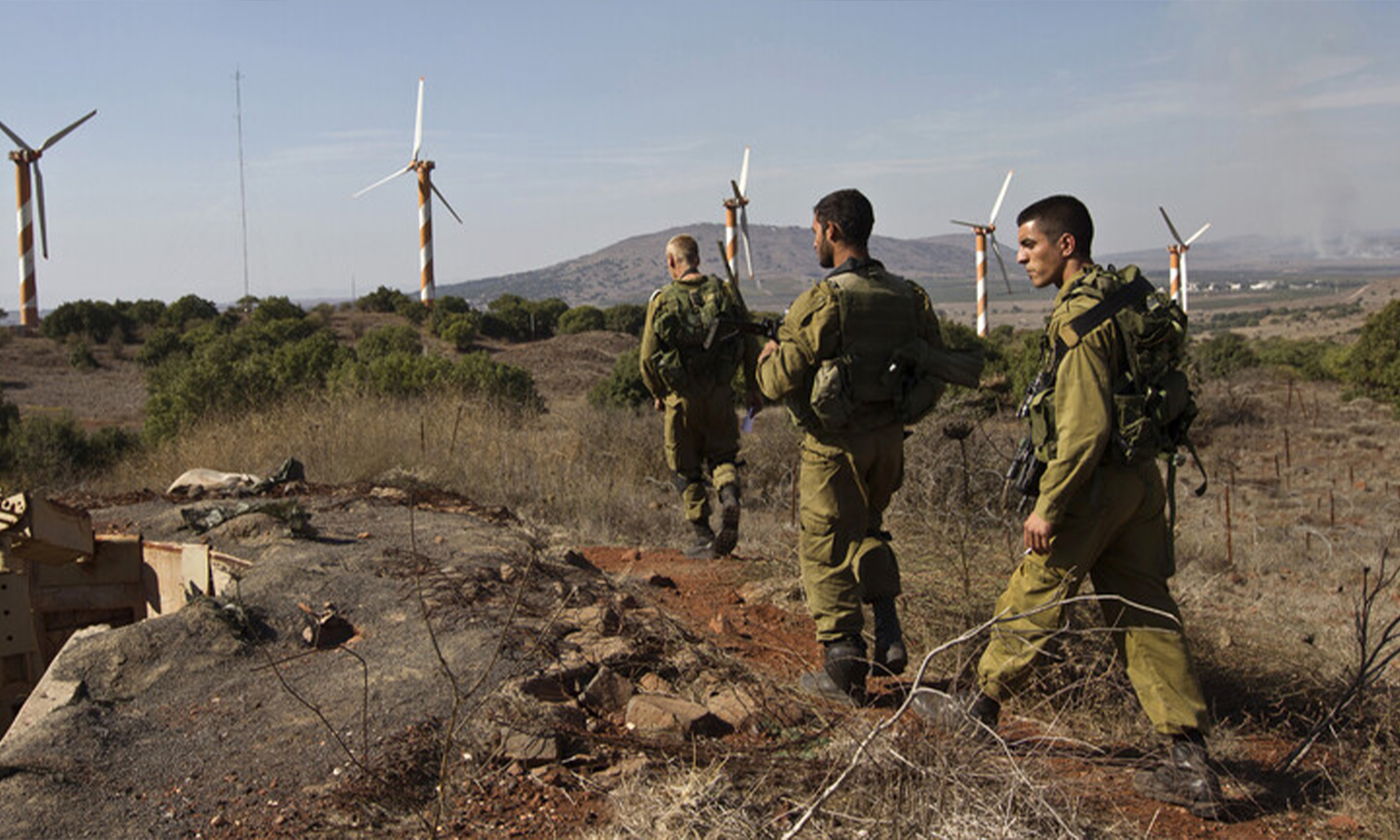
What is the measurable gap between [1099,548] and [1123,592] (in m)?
0.18

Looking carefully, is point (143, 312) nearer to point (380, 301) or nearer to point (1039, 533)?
point (380, 301)

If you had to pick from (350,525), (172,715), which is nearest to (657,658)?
(172,715)

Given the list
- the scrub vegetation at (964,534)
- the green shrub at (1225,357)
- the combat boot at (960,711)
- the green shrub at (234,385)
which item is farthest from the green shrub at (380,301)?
the combat boot at (960,711)

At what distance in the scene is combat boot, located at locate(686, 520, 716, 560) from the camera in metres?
6.90

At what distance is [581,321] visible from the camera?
34062 millimetres

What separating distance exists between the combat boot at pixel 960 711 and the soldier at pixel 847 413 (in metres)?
0.41

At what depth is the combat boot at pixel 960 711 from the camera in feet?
9.51

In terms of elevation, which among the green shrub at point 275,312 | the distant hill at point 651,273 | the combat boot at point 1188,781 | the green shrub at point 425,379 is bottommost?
the combat boot at point 1188,781

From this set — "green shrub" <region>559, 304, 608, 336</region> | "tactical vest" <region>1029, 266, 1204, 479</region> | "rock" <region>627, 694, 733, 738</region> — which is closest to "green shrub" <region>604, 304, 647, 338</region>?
"green shrub" <region>559, 304, 608, 336</region>

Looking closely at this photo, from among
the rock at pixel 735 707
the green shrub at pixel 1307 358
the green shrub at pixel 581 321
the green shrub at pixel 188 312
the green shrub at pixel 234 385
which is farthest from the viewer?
the green shrub at pixel 581 321

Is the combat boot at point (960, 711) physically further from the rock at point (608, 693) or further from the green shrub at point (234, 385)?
the green shrub at point (234, 385)

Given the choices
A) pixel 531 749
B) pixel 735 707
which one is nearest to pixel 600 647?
pixel 735 707

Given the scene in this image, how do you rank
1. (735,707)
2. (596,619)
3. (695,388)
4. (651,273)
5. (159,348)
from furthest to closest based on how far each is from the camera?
(651,273), (159,348), (695,388), (596,619), (735,707)

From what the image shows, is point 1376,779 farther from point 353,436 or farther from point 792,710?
point 353,436
